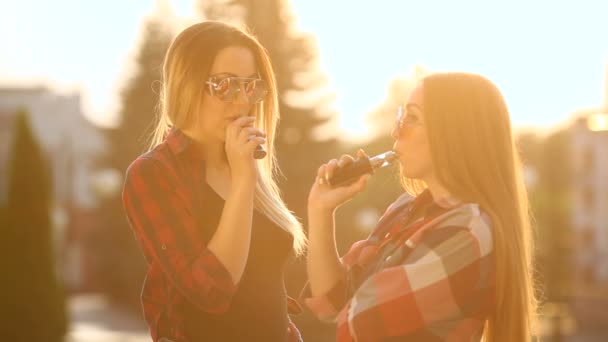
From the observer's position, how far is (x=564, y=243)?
40000 millimetres

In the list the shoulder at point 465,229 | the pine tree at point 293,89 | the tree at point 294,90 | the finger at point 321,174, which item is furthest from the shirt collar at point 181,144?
the pine tree at point 293,89

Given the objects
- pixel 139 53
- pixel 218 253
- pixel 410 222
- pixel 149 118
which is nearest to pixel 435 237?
pixel 410 222

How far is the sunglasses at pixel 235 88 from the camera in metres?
3.10

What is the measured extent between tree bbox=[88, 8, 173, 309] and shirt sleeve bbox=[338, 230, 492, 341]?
114ft

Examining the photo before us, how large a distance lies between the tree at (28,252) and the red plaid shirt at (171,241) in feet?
58.7

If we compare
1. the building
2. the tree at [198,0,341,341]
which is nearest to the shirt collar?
the tree at [198,0,341,341]

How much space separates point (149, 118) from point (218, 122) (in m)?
34.4

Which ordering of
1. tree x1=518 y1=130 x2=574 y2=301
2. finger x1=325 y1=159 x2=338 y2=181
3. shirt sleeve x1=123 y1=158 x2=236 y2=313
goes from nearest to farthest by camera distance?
1. shirt sleeve x1=123 y1=158 x2=236 y2=313
2. finger x1=325 y1=159 x2=338 y2=181
3. tree x1=518 y1=130 x2=574 y2=301

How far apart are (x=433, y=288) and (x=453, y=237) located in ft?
0.45

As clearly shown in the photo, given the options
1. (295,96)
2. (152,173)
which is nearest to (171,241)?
(152,173)

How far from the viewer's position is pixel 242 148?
9.68 ft

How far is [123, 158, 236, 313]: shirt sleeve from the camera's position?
2875 millimetres

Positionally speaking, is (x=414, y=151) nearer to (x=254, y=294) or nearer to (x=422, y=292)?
(x=422, y=292)

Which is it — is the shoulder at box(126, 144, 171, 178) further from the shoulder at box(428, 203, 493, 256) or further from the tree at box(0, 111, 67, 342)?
the tree at box(0, 111, 67, 342)
